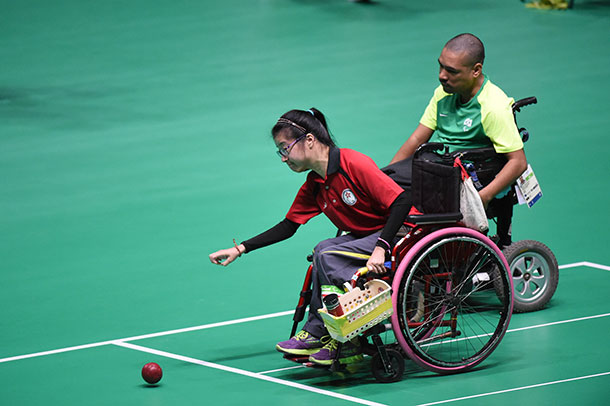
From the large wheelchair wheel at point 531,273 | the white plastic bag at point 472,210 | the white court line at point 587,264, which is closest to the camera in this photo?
the white plastic bag at point 472,210

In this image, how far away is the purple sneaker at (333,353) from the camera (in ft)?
19.4

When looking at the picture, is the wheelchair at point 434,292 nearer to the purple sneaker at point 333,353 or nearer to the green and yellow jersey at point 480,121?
the purple sneaker at point 333,353

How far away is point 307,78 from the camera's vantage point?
14008 mm

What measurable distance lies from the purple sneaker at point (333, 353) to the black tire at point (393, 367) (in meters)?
0.12

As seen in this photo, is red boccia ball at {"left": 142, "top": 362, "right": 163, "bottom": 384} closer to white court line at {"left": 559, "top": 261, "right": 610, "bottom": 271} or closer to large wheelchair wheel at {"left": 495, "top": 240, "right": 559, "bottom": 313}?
large wheelchair wheel at {"left": 495, "top": 240, "right": 559, "bottom": 313}

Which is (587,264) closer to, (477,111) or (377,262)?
(477,111)

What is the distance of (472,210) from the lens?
20.0 ft

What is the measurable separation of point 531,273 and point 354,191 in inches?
67.4

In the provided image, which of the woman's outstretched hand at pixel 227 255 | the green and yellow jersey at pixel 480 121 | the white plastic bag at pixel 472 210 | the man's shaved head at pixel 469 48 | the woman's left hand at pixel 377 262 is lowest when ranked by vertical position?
the woman's outstretched hand at pixel 227 255

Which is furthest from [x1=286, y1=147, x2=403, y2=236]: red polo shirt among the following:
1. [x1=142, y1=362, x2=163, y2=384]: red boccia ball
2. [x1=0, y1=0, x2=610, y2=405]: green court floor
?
[x1=142, y1=362, x2=163, y2=384]: red boccia ball

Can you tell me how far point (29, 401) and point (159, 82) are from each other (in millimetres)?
8666

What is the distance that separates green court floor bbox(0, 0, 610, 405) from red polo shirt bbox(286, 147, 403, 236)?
86cm

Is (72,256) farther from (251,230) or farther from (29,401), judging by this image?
(29,401)

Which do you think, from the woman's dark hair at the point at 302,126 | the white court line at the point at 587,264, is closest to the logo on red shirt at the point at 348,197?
the woman's dark hair at the point at 302,126
